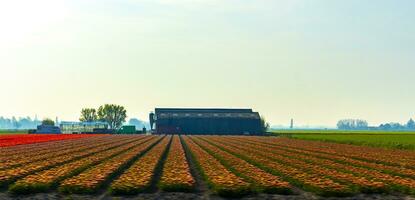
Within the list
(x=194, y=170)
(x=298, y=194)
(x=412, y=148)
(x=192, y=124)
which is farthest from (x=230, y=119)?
(x=298, y=194)

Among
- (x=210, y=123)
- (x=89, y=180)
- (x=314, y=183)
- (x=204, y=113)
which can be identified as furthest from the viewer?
(x=204, y=113)

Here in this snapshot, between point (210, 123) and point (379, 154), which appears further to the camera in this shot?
point (210, 123)

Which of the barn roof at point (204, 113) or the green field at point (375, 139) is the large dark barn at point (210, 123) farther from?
the green field at point (375, 139)

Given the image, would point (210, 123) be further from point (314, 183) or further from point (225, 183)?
point (225, 183)

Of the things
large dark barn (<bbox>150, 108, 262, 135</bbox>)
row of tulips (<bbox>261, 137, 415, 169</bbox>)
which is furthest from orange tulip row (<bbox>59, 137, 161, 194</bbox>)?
large dark barn (<bbox>150, 108, 262, 135</bbox>)

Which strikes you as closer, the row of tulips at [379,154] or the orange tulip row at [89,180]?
the orange tulip row at [89,180]

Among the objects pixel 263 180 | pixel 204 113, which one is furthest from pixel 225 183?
pixel 204 113

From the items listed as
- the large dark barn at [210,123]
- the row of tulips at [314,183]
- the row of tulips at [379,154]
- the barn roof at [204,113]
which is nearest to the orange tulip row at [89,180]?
the row of tulips at [314,183]

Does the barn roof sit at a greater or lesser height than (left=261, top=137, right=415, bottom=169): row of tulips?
greater

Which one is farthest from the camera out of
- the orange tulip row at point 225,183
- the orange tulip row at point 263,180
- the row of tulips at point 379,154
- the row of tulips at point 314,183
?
the row of tulips at point 379,154

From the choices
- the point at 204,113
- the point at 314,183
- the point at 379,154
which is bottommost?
the point at 314,183

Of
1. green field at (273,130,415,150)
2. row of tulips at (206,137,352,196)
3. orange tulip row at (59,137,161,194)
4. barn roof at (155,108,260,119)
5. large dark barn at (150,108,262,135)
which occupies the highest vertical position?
barn roof at (155,108,260,119)

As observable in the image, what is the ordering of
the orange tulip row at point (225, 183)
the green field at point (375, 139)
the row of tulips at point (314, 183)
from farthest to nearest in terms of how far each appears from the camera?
the green field at point (375, 139) < the row of tulips at point (314, 183) < the orange tulip row at point (225, 183)

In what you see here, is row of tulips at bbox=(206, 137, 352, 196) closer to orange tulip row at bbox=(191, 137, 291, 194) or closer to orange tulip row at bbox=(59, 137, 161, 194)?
orange tulip row at bbox=(191, 137, 291, 194)
